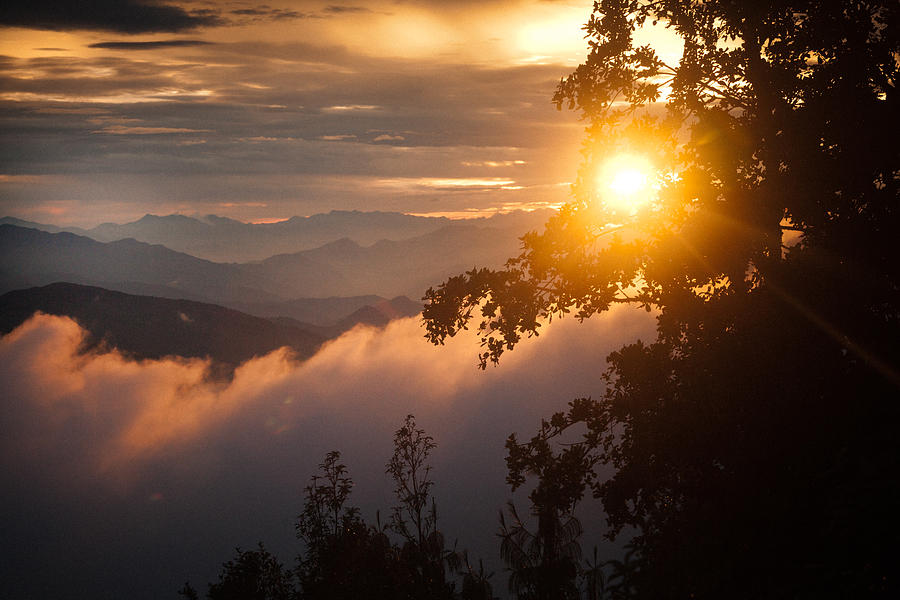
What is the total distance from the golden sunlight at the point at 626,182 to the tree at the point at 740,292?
0.09m

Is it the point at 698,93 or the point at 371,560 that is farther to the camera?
the point at 371,560

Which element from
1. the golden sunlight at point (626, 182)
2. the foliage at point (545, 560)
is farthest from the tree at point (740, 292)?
the foliage at point (545, 560)

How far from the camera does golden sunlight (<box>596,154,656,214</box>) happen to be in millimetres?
12586

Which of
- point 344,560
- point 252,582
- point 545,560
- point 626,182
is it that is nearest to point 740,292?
point 626,182

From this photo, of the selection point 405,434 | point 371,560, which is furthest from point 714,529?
point 405,434

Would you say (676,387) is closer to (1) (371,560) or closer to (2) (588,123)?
(2) (588,123)

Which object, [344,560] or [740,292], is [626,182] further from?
[344,560]

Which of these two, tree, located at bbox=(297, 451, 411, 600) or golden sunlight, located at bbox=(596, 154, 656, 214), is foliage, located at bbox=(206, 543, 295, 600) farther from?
golden sunlight, located at bbox=(596, 154, 656, 214)

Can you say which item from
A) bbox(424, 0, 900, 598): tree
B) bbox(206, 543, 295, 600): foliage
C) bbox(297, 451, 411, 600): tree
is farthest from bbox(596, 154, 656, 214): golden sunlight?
bbox(206, 543, 295, 600): foliage

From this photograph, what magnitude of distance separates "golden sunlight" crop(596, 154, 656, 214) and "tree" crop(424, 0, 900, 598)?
0.29 feet

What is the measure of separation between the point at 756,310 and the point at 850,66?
191 inches

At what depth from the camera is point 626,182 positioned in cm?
1276

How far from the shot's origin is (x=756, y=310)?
10719mm

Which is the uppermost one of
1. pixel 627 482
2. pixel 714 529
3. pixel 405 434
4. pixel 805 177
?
pixel 805 177
